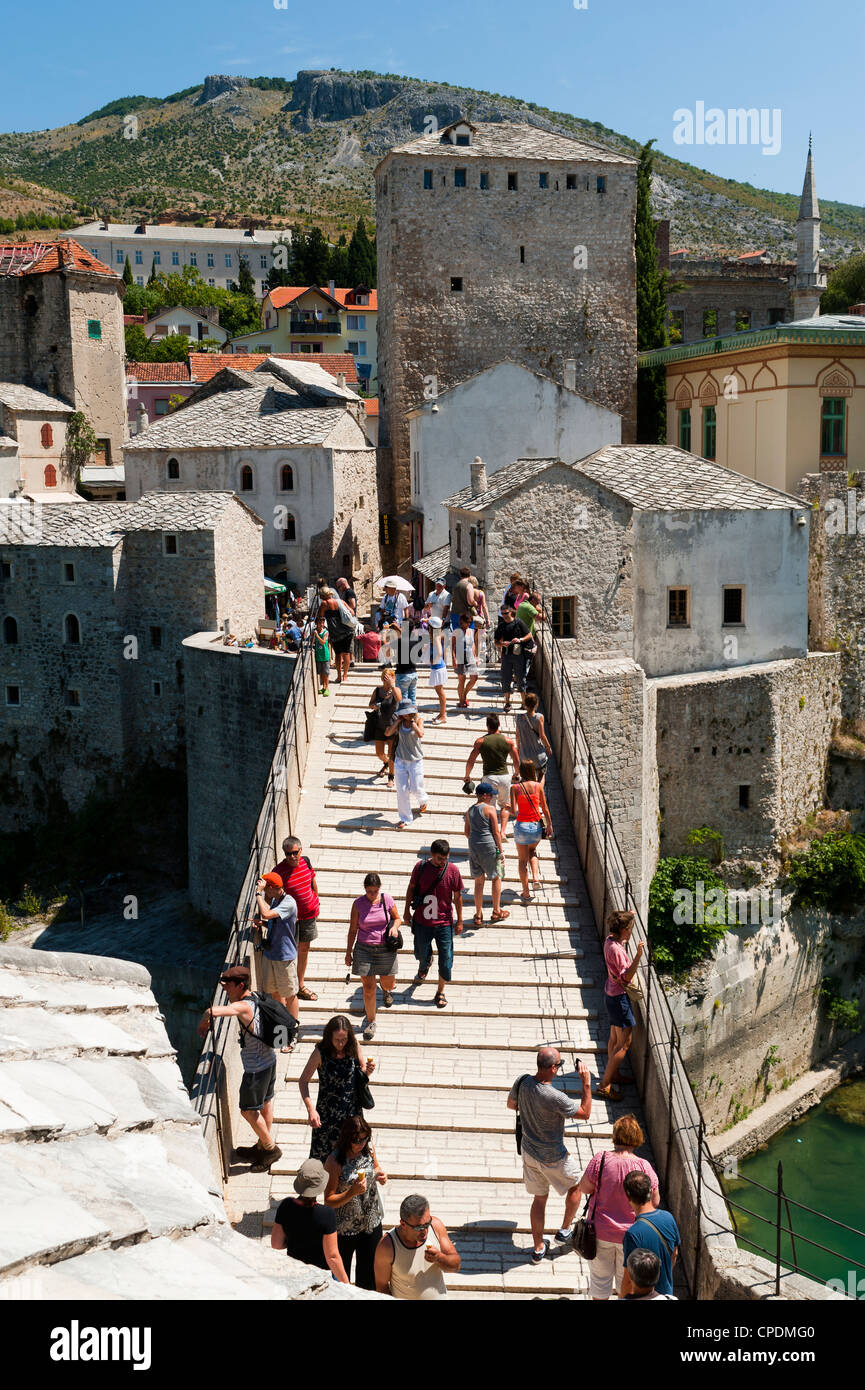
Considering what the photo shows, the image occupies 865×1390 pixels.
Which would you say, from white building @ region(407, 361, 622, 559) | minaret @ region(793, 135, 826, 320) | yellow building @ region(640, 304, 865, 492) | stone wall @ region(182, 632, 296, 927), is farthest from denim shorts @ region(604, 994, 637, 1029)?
minaret @ region(793, 135, 826, 320)

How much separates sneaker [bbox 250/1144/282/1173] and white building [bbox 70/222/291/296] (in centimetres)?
11294

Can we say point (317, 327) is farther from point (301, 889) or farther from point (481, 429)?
point (301, 889)

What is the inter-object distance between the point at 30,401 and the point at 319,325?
35482 mm

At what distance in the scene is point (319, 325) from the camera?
253 feet

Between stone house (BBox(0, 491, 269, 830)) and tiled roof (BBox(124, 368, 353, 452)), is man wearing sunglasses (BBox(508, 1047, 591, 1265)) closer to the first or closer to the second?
stone house (BBox(0, 491, 269, 830))

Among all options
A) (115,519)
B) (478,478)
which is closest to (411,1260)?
(478,478)

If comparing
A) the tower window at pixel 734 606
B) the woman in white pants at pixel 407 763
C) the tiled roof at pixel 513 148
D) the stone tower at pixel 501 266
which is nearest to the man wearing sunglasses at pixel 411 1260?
the woman in white pants at pixel 407 763

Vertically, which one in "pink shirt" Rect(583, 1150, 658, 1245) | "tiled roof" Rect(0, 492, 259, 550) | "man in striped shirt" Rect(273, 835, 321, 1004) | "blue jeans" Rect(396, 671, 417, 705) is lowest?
"pink shirt" Rect(583, 1150, 658, 1245)

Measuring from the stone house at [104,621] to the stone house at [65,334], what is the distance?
46.4ft

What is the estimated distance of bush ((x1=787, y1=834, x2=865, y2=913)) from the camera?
2970cm

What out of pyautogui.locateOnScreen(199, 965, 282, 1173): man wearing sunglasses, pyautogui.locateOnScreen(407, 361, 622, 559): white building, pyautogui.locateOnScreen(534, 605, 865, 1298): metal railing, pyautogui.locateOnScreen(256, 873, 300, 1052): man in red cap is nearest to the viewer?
pyautogui.locateOnScreen(534, 605, 865, 1298): metal railing

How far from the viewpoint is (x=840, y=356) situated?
107 ft
